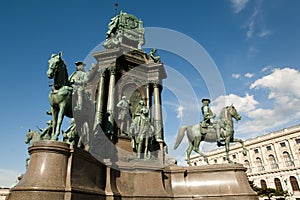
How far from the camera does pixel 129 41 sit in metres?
19.3

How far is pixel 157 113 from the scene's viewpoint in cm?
1631

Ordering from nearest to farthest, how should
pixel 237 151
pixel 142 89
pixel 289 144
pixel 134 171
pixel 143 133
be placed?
pixel 134 171 < pixel 143 133 < pixel 142 89 < pixel 289 144 < pixel 237 151

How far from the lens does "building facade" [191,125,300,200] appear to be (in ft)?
175

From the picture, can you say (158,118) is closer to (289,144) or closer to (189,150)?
(189,150)

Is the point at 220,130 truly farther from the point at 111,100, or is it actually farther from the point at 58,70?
the point at 58,70

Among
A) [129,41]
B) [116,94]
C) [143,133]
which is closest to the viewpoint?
[143,133]

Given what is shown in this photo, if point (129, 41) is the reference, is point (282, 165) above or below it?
below

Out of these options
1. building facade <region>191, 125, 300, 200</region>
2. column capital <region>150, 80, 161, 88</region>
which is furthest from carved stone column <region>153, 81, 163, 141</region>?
building facade <region>191, 125, 300, 200</region>

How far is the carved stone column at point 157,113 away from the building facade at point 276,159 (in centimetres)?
4878

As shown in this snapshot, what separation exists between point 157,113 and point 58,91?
28.3 ft

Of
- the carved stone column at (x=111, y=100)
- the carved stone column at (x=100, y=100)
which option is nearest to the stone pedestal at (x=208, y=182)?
the carved stone column at (x=111, y=100)

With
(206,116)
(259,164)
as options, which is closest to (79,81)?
(206,116)

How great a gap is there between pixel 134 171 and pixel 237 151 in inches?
2404

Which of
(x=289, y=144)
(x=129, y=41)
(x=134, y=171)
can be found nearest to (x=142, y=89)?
(x=129, y=41)
